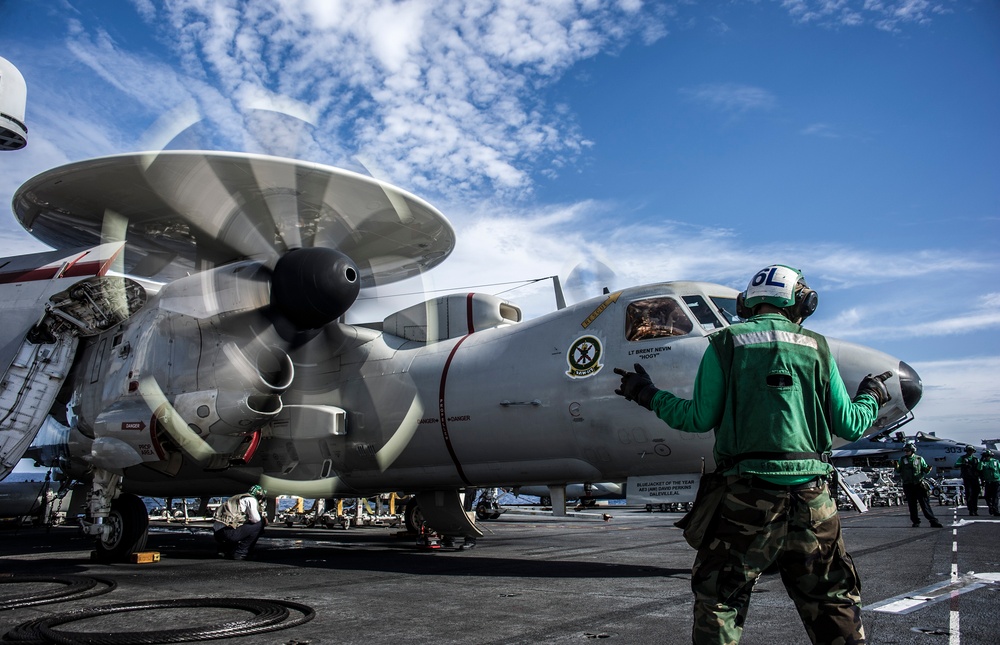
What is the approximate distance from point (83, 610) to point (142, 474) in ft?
24.0

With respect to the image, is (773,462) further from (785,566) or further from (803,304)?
(803,304)

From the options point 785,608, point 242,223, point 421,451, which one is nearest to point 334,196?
point 242,223

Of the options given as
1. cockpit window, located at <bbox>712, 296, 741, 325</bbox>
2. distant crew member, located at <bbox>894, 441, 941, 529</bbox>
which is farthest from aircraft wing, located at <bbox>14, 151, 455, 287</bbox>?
distant crew member, located at <bbox>894, 441, 941, 529</bbox>

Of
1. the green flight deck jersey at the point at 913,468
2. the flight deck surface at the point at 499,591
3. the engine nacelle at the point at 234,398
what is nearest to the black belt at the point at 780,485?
the flight deck surface at the point at 499,591

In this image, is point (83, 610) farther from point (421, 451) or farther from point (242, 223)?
point (242, 223)

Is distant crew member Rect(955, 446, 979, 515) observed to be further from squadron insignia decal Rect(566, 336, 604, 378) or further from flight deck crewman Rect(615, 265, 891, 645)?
flight deck crewman Rect(615, 265, 891, 645)

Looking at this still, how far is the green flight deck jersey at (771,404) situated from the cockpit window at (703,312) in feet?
17.7

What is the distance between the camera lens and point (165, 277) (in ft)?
47.3

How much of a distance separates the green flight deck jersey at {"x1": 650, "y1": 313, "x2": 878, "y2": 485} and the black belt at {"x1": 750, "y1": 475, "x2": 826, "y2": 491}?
0.02 metres

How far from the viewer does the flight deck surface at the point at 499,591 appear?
16.8ft

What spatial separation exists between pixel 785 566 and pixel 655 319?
6135mm

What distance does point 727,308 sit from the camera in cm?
911

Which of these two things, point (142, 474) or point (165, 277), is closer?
point (142, 474)

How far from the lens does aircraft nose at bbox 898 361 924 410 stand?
309 inches
